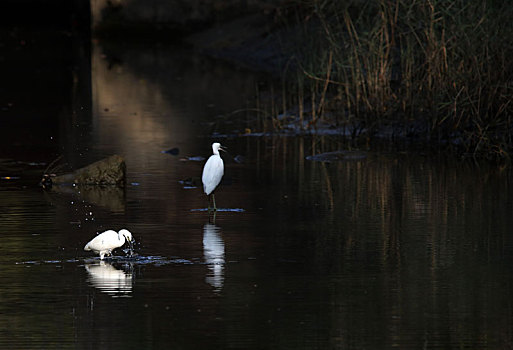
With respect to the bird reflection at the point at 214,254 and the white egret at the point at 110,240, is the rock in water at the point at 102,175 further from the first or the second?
the white egret at the point at 110,240

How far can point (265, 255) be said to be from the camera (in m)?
10.8

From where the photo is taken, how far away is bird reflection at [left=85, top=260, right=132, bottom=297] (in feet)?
31.1

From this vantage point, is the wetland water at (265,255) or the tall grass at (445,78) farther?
the tall grass at (445,78)

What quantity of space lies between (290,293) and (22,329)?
6.58 ft

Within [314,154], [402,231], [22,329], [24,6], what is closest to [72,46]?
[24,6]

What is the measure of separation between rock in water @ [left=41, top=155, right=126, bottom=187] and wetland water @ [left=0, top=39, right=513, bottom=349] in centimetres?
20

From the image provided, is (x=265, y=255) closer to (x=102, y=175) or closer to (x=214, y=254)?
(x=214, y=254)

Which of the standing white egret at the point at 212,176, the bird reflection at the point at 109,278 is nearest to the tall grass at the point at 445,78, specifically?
the standing white egret at the point at 212,176

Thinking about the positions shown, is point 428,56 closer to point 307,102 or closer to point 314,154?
point 314,154

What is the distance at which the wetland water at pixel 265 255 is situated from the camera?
8.34 meters

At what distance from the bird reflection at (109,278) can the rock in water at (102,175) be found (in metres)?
4.47

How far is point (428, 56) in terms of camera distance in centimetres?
1761

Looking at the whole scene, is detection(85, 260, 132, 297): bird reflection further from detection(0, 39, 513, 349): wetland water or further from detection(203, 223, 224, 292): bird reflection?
detection(203, 223, 224, 292): bird reflection

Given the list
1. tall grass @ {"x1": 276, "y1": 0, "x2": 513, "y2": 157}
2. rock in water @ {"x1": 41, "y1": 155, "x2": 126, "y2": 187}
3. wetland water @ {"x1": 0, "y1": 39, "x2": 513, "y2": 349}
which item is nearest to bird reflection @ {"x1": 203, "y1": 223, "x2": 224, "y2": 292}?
wetland water @ {"x1": 0, "y1": 39, "x2": 513, "y2": 349}
